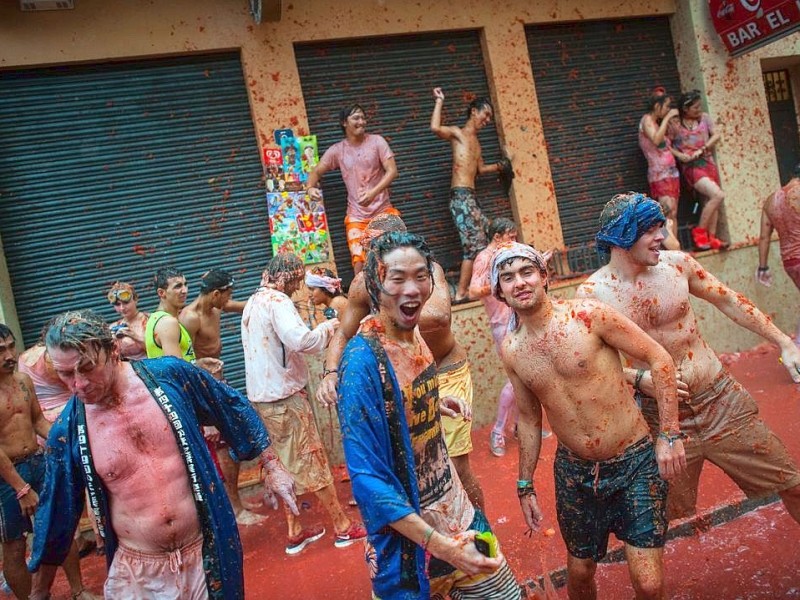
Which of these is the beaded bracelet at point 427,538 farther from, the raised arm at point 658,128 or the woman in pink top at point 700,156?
the woman in pink top at point 700,156

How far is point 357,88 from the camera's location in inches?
324

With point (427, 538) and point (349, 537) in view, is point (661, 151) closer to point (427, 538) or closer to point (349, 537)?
point (349, 537)

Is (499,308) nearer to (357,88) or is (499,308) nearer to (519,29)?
(357,88)

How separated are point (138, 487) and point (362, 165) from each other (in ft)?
17.6

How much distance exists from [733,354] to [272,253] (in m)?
6.01

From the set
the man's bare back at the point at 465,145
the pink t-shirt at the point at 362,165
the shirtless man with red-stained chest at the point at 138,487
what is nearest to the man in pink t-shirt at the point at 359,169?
the pink t-shirt at the point at 362,165

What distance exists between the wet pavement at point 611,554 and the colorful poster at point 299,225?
8.78ft

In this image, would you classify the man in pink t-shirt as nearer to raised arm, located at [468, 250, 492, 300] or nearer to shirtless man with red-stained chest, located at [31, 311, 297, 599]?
raised arm, located at [468, 250, 492, 300]

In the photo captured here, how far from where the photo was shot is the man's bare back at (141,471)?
286cm

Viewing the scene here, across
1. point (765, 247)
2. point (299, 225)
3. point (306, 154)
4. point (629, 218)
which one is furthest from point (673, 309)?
point (765, 247)

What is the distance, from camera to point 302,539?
17.5ft

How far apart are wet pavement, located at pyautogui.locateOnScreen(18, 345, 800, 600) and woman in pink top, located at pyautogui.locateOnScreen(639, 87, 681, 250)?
3684 millimetres

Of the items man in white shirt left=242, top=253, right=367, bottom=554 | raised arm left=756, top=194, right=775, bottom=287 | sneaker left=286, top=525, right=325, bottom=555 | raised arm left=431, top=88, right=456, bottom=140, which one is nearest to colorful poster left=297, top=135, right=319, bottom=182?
raised arm left=431, top=88, right=456, bottom=140

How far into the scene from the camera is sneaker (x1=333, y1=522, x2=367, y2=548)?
5.17m
